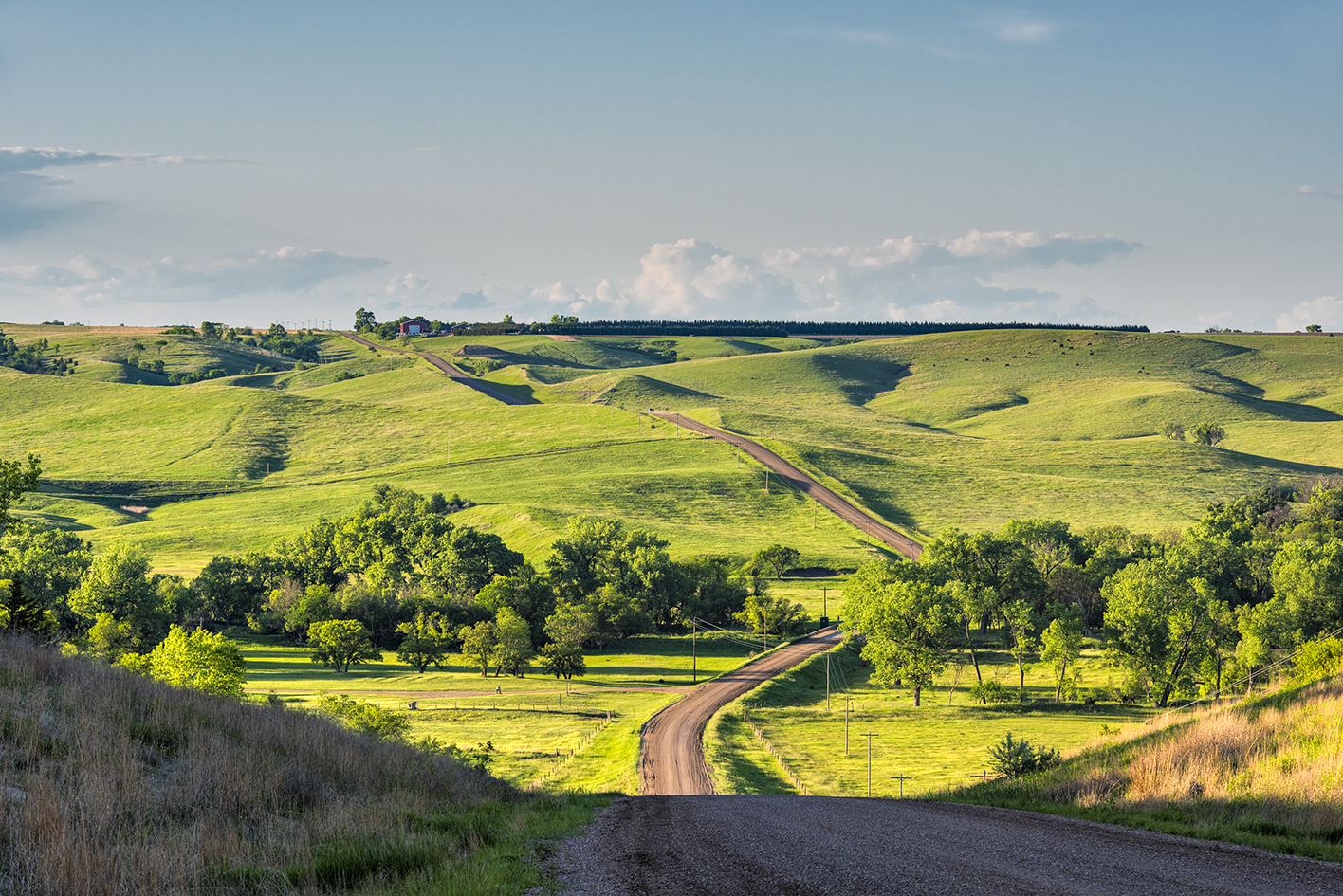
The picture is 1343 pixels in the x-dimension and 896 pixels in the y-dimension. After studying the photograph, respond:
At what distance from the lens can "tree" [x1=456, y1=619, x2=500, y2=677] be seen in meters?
94.6

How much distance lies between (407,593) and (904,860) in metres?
108

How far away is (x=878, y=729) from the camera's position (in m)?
72.5

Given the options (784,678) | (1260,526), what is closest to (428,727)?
(784,678)

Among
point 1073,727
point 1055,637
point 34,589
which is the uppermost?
point 34,589

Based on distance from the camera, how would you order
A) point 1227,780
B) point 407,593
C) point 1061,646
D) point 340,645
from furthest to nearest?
point 407,593
point 340,645
point 1061,646
point 1227,780

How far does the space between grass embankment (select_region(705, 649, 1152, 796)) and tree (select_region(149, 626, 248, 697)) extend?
105 ft

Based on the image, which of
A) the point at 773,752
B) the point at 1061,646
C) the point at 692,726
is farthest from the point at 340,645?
the point at 1061,646

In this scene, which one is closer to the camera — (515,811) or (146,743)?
(146,743)

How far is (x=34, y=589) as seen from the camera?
95.4 m

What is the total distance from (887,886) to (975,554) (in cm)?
9980

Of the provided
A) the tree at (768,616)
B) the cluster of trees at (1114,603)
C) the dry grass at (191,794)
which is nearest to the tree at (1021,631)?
the cluster of trees at (1114,603)

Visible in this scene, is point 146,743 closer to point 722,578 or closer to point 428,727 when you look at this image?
point 428,727

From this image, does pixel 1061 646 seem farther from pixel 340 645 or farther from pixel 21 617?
pixel 21 617

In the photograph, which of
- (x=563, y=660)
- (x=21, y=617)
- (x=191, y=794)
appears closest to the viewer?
(x=191, y=794)
